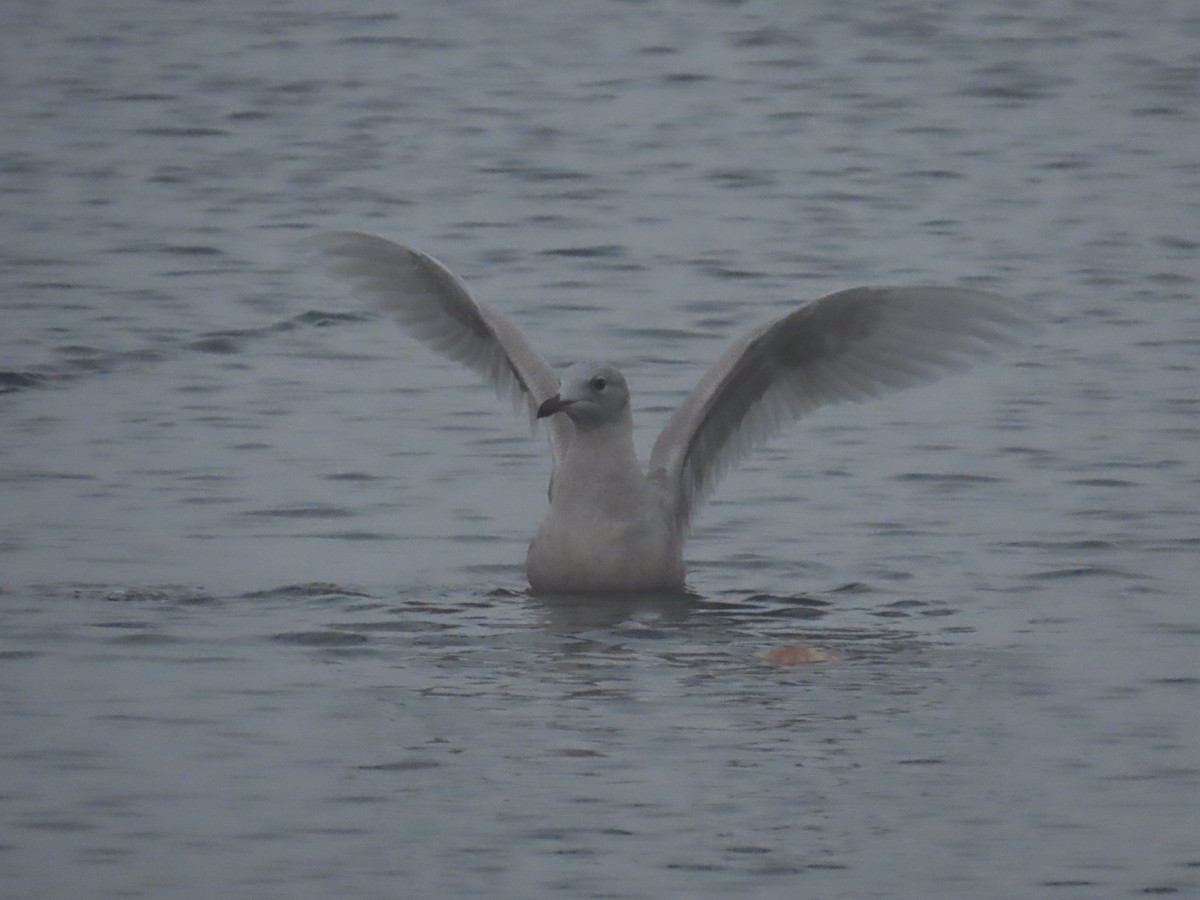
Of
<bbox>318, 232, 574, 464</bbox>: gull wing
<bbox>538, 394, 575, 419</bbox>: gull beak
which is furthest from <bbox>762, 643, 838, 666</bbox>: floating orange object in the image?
<bbox>318, 232, 574, 464</bbox>: gull wing

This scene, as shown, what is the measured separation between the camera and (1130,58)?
2258 cm

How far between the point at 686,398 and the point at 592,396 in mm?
600

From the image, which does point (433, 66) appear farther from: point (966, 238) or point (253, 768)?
point (253, 768)

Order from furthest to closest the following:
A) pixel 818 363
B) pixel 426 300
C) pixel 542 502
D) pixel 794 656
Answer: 1. pixel 542 502
2. pixel 426 300
3. pixel 818 363
4. pixel 794 656

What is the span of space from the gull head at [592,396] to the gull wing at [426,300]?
71 cm

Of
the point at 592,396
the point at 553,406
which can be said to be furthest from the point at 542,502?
the point at 553,406

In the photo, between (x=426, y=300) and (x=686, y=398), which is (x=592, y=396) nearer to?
(x=686, y=398)

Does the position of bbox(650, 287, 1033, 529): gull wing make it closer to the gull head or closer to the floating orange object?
the gull head

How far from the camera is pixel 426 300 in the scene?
1139cm

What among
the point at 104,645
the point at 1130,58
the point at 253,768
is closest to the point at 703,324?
the point at 104,645

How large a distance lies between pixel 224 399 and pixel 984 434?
11.5 feet

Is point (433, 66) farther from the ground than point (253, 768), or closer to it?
farther from the ground

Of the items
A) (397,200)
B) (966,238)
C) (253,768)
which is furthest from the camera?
(397,200)

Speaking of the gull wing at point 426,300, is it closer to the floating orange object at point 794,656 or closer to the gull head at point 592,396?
the gull head at point 592,396
